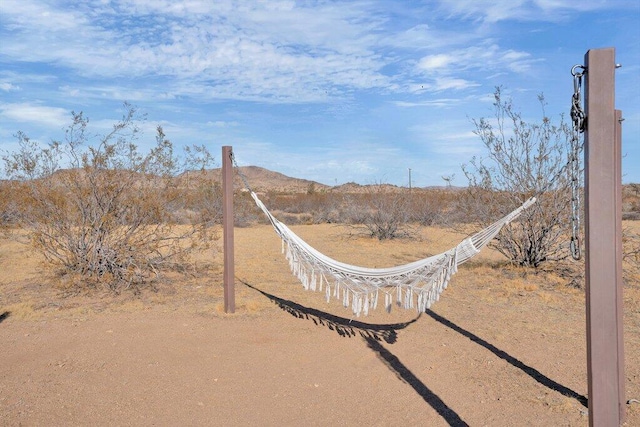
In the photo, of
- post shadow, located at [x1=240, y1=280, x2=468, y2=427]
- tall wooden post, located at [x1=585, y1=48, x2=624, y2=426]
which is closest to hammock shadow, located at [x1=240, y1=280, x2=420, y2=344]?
post shadow, located at [x1=240, y1=280, x2=468, y2=427]

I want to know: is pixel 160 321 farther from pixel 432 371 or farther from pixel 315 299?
pixel 432 371

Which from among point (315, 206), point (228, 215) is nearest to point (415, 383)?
point (228, 215)

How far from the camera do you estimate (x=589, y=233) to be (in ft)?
7.13

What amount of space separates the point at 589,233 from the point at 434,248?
1017 cm

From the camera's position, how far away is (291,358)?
4.26 meters

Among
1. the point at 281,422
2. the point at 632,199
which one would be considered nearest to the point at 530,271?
the point at 281,422

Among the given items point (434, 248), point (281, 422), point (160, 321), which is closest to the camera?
point (281, 422)

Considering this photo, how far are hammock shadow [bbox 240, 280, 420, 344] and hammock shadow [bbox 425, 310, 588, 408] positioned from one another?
452mm

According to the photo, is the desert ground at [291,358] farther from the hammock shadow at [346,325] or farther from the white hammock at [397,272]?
the white hammock at [397,272]

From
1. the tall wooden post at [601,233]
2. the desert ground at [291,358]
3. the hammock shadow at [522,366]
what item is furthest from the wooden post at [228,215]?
the tall wooden post at [601,233]

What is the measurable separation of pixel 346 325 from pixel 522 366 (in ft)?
5.80

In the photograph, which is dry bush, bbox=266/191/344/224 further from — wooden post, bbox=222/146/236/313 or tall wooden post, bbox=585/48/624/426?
tall wooden post, bbox=585/48/624/426

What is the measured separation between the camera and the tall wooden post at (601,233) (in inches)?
84.7

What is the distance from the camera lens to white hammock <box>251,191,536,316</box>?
388 centimetres
